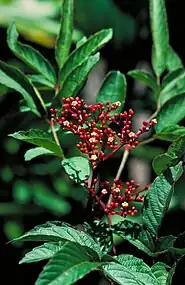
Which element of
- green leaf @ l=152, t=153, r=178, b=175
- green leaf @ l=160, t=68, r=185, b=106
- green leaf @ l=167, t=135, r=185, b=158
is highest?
green leaf @ l=160, t=68, r=185, b=106

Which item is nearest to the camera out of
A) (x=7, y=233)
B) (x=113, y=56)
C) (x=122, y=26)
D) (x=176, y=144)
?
(x=176, y=144)

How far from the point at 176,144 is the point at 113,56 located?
143 centimetres

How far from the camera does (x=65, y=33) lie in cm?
113

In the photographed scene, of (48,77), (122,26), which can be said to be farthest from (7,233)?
(122,26)

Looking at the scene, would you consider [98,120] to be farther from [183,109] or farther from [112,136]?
[183,109]

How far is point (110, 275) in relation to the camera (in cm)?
80

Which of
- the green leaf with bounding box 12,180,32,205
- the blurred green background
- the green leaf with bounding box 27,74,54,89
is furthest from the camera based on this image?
the green leaf with bounding box 12,180,32,205

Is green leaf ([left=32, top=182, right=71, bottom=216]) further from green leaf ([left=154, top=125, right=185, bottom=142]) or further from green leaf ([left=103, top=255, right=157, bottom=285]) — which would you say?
green leaf ([left=103, top=255, right=157, bottom=285])

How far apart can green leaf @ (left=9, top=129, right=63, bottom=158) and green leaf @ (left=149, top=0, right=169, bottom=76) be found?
294 mm

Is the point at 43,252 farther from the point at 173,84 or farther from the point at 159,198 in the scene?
the point at 173,84

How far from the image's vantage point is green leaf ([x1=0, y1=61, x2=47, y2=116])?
1.09 meters

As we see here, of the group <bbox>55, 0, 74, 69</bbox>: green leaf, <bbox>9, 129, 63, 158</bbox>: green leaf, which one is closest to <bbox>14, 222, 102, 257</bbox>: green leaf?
<bbox>9, 129, 63, 158</bbox>: green leaf

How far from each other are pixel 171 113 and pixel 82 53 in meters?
0.19

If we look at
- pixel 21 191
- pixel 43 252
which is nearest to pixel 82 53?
pixel 43 252
